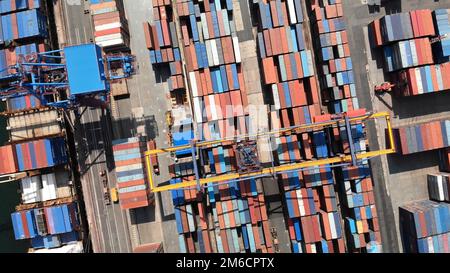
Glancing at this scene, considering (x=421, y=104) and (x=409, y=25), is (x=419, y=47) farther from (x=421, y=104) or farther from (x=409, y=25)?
(x=421, y=104)

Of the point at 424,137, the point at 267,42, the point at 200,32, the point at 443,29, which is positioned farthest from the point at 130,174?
the point at 443,29

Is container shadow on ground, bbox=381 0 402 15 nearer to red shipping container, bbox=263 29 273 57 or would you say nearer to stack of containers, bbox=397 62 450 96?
stack of containers, bbox=397 62 450 96

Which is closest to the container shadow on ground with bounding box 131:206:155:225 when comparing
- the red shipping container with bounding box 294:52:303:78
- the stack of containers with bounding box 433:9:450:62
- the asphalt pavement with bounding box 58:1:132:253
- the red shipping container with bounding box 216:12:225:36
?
the asphalt pavement with bounding box 58:1:132:253

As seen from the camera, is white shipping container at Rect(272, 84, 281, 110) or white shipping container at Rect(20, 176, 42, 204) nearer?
white shipping container at Rect(272, 84, 281, 110)

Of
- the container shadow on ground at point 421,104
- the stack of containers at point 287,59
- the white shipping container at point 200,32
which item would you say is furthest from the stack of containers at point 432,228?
the white shipping container at point 200,32

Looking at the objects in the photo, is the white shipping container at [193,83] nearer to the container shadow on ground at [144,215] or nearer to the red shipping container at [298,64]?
the red shipping container at [298,64]
